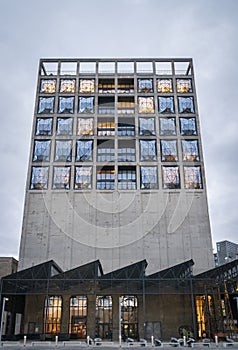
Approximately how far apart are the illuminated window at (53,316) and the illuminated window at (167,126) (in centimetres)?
3053

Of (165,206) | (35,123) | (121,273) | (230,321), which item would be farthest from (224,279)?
(35,123)

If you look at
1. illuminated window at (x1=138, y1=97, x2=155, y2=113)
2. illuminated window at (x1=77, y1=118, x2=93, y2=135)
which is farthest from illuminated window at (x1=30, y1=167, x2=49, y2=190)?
illuminated window at (x1=138, y1=97, x2=155, y2=113)


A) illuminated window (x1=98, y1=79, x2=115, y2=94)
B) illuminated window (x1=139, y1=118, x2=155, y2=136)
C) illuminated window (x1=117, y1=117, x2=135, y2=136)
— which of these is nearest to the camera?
illuminated window (x1=139, y1=118, x2=155, y2=136)

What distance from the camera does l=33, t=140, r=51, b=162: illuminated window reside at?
5542cm

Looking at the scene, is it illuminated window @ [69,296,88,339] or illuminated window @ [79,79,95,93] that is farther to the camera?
illuminated window @ [79,79,95,93]

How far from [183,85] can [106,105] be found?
14.2 meters

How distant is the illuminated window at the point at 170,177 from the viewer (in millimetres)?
53562

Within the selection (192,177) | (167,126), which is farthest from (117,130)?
(192,177)

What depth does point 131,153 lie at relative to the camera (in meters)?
56.7

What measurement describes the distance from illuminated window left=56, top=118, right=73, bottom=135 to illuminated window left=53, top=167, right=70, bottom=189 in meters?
6.70

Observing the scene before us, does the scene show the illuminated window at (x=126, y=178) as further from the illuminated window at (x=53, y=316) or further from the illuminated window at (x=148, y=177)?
the illuminated window at (x=53, y=316)

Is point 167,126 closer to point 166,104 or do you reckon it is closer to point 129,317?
point 166,104

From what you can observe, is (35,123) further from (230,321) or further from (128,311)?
(230,321)

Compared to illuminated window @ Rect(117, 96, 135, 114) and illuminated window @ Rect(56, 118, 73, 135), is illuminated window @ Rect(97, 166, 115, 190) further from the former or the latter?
illuminated window @ Rect(117, 96, 135, 114)
